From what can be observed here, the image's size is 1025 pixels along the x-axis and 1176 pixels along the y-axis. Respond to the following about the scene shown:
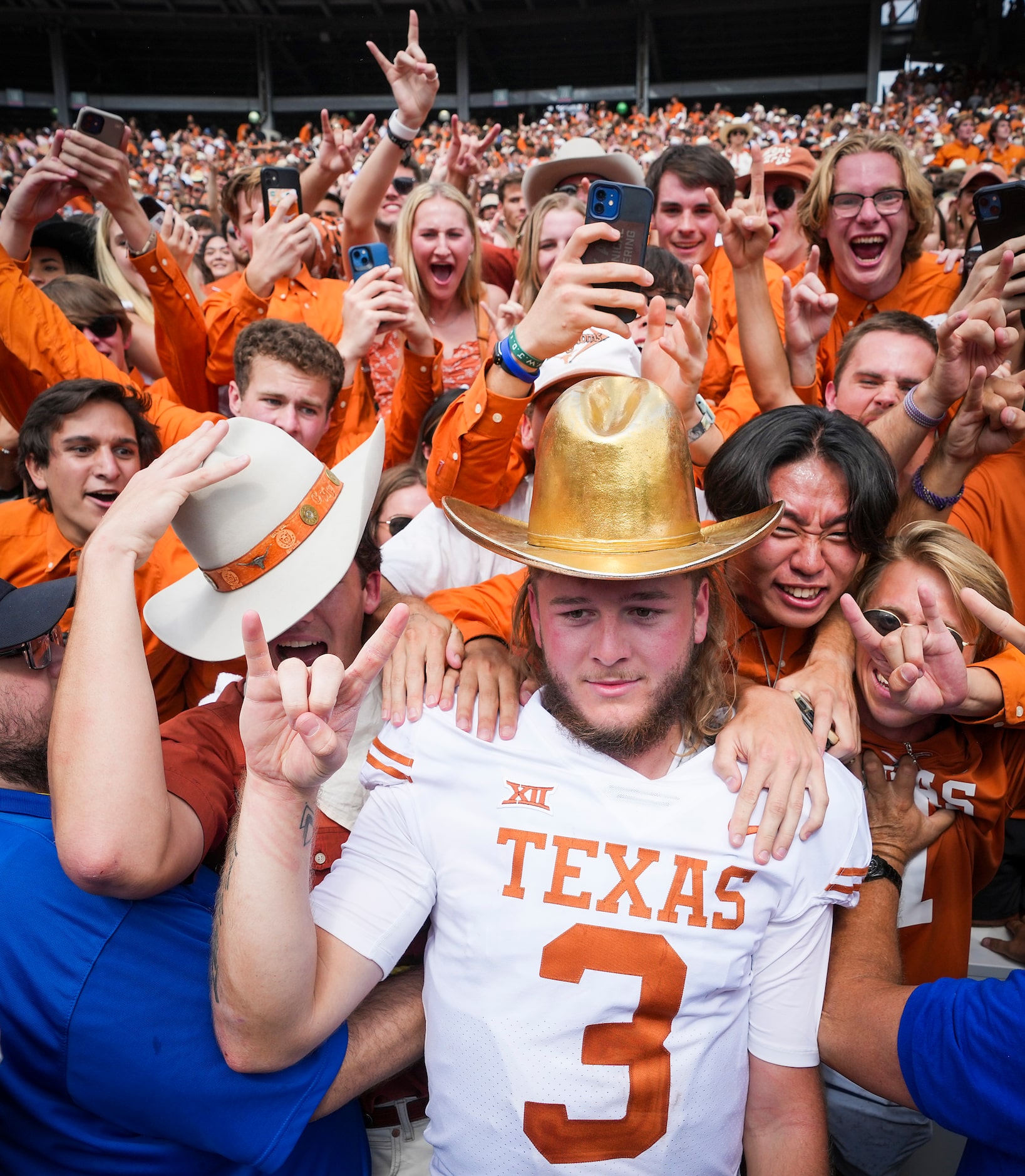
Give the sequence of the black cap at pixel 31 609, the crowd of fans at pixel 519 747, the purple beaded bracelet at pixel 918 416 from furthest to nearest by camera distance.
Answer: the purple beaded bracelet at pixel 918 416
the black cap at pixel 31 609
the crowd of fans at pixel 519 747

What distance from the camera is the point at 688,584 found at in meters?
1.81

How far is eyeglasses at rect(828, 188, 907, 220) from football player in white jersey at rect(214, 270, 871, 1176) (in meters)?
2.39

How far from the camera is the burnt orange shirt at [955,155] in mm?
12148

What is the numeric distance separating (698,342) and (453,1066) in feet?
5.75

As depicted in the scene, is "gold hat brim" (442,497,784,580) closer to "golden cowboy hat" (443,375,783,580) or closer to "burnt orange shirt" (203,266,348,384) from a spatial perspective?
"golden cowboy hat" (443,375,783,580)

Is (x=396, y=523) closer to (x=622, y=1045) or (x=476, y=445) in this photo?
(x=476, y=445)

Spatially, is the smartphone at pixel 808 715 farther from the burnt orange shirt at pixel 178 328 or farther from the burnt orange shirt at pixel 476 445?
the burnt orange shirt at pixel 178 328

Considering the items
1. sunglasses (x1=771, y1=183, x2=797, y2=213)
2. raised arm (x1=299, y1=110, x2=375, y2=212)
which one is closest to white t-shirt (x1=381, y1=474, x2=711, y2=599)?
raised arm (x1=299, y1=110, x2=375, y2=212)

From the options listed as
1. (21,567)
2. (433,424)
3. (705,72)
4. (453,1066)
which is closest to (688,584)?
(453,1066)

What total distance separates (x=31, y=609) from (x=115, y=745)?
16.9 inches

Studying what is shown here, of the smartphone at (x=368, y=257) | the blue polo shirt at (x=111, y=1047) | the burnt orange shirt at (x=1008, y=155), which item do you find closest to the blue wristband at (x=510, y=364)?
the smartphone at (x=368, y=257)

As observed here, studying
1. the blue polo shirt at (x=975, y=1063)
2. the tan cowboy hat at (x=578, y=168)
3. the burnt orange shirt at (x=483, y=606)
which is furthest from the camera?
the tan cowboy hat at (x=578, y=168)

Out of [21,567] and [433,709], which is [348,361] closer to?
Answer: [21,567]

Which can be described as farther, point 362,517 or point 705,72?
point 705,72
